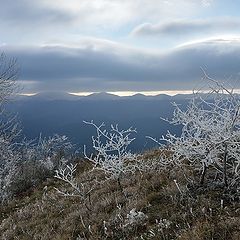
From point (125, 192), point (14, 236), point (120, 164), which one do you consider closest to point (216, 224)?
point (125, 192)

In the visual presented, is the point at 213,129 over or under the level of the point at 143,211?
over

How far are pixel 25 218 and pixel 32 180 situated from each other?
33.8ft

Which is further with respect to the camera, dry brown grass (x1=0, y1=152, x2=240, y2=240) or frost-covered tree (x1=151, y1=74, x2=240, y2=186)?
frost-covered tree (x1=151, y1=74, x2=240, y2=186)

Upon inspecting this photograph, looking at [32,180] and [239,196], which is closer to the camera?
[239,196]

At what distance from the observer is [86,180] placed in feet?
41.8

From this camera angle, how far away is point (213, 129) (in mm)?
7840

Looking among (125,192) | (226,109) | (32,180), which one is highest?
(226,109)

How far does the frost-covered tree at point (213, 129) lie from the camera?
25.2 ft

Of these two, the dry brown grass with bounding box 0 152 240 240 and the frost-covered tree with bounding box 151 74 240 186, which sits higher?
the frost-covered tree with bounding box 151 74 240 186

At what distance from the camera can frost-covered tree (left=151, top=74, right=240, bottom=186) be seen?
303 inches

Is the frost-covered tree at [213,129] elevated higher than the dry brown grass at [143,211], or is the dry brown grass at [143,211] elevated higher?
the frost-covered tree at [213,129]

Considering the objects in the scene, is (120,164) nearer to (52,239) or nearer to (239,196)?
(52,239)

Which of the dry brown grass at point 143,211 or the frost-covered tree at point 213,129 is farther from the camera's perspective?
the frost-covered tree at point 213,129

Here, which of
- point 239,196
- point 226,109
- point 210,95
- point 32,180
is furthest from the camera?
point 32,180
